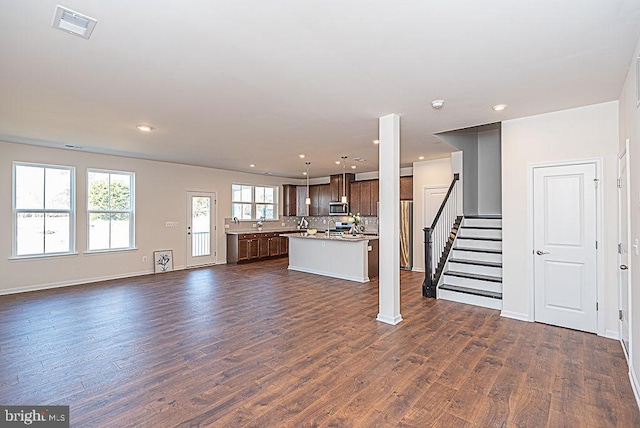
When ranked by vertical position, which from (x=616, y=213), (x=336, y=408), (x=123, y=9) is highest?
(x=123, y=9)

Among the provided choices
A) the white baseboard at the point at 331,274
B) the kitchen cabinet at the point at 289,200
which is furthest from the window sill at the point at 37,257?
the kitchen cabinet at the point at 289,200

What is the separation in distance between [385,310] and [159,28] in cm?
369

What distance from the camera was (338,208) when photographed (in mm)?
9945

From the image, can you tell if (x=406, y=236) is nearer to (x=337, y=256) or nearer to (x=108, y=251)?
(x=337, y=256)


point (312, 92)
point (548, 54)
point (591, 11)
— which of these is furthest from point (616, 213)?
point (312, 92)

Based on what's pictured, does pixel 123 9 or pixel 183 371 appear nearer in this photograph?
pixel 123 9

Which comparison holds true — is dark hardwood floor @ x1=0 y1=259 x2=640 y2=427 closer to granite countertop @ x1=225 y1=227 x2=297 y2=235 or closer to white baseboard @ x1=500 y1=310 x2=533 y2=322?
white baseboard @ x1=500 y1=310 x2=533 y2=322

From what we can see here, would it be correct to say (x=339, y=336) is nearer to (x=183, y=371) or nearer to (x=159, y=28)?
(x=183, y=371)

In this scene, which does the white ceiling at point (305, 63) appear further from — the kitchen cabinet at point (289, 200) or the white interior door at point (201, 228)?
the kitchen cabinet at point (289, 200)

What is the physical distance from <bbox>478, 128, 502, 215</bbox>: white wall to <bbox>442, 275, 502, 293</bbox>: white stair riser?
7.52 feet

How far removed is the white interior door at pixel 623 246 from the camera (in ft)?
10.1

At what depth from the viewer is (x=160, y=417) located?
→ 7.15 feet

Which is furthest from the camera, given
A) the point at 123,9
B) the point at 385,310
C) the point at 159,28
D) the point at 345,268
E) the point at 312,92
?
the point at 345,268

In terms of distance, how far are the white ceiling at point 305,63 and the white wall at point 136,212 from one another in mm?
1477
